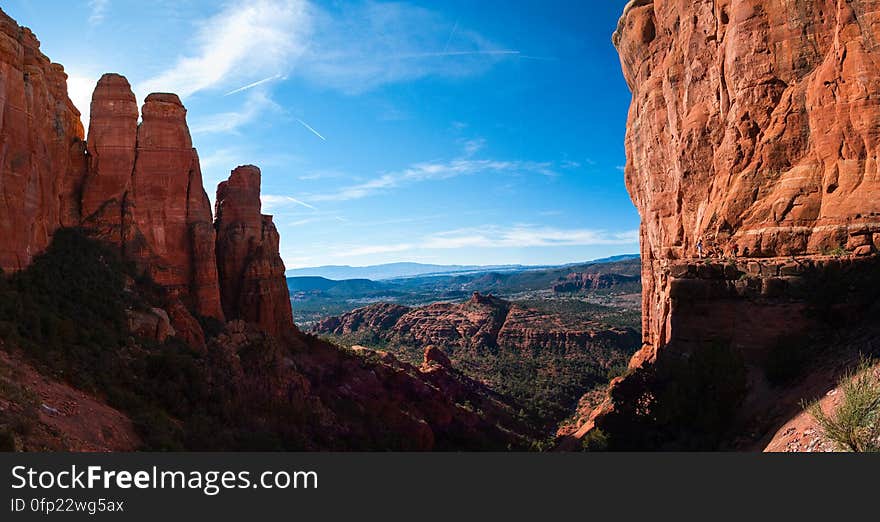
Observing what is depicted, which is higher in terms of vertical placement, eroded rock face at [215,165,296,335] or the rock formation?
eroded rock face at [215,165,296,335]

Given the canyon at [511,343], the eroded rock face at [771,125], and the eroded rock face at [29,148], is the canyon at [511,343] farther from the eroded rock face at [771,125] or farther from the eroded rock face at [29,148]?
the eroded rock face at [29,148]

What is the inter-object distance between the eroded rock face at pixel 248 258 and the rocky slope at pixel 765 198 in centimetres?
2247

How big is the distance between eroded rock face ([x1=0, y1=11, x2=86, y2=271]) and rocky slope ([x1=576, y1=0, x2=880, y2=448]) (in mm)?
24351

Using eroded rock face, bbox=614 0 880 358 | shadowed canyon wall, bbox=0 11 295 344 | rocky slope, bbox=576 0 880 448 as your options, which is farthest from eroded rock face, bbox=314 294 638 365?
rocky slope, bbox=576 0 880 448

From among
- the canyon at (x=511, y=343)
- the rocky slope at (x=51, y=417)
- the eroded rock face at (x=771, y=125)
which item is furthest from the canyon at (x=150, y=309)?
the eroded rock face at (x=771, y=125)

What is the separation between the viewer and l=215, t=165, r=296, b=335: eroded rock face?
30016 mm

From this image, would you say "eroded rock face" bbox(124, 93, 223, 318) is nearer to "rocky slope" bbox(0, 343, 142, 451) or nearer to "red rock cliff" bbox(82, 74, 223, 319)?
"red rock cliff" bbox(82, 74, 223, 319)

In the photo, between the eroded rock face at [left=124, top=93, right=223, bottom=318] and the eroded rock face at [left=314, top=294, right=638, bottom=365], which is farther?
the eroded rock face at [left=314, top=294, right=638, bottom=365]

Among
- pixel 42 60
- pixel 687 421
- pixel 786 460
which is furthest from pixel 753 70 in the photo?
pixel 42 60

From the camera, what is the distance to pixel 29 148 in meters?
17.6

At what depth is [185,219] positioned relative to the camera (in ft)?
86.3

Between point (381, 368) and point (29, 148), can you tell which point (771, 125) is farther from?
point (29, 148)

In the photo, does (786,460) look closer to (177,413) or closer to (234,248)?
(177,413)

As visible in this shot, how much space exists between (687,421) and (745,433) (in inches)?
71.1
